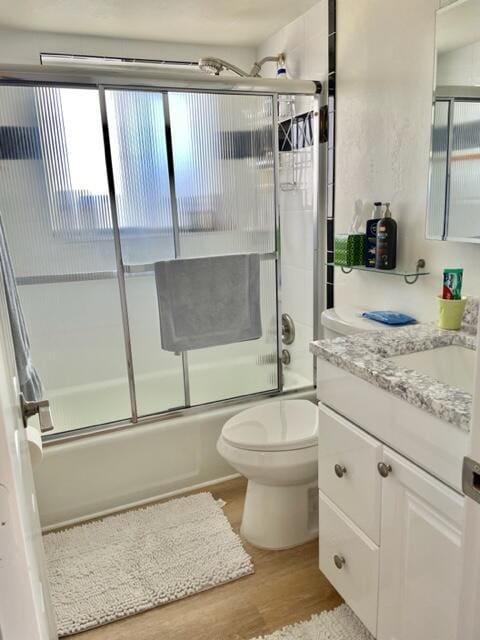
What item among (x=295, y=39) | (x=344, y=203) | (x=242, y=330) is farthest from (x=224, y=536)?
(x=295, y=39)

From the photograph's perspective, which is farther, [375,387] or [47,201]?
[47,201]

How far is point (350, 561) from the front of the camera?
1.36 meters

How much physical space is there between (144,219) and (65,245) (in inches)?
13.7

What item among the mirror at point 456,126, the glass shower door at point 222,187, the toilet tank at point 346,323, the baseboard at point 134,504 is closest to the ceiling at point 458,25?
the mirror at point 456,126

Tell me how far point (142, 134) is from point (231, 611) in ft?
5.99

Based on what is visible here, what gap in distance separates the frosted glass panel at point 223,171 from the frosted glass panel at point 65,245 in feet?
1.13

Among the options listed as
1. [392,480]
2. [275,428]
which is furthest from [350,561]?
[275,428]

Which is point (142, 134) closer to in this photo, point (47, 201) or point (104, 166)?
point (104, 166)

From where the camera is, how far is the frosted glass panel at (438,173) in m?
1.54

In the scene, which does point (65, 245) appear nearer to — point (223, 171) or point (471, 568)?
point (223, 171)

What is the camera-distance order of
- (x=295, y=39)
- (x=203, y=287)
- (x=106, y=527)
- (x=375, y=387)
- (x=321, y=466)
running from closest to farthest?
(x=375, y=387), (x=321, y=466), (x=106, y=527), (x=203, y=287), (x=295, y=39)

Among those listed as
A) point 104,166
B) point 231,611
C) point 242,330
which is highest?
point 104,166

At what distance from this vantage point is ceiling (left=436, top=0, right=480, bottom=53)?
1.39 meters

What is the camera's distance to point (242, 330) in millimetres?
2232
